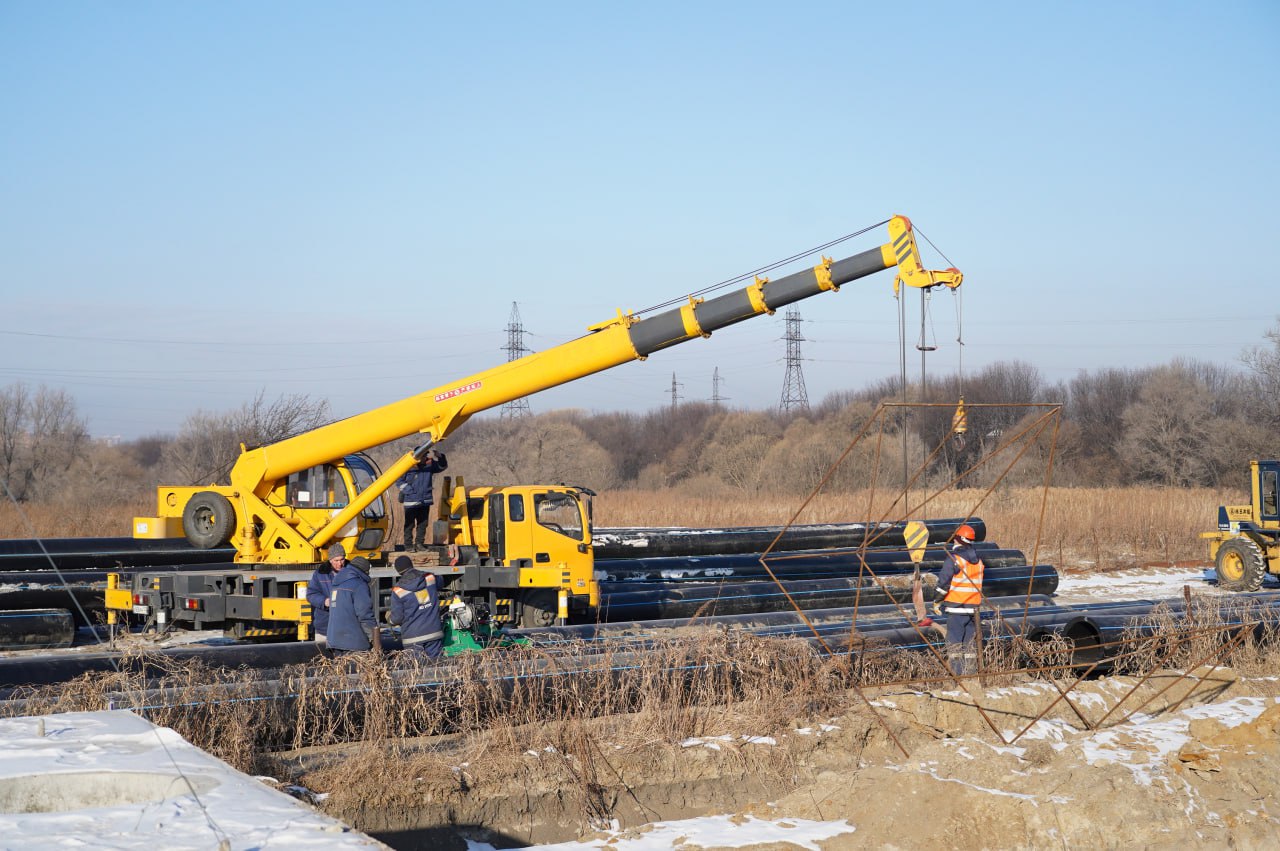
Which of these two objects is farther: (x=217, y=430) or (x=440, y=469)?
(x=217, y=430)

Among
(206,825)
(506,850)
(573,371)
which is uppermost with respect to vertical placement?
(573,371)

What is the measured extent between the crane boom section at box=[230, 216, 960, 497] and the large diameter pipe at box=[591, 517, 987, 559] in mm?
7083

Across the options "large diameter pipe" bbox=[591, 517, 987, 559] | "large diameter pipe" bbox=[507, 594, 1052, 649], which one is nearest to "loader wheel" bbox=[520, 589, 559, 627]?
"large diameter pipe" bbox=[507, 594, 1052, 649]

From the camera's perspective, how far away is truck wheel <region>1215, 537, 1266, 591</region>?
21.3m

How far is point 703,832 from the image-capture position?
8.39 metres

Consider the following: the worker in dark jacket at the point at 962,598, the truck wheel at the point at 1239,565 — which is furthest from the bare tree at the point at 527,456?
the worker in dark jacket at the point at 962,598

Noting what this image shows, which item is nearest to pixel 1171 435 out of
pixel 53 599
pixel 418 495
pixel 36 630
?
pixel 418 495

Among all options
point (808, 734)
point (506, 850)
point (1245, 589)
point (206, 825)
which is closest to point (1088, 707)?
point (808, 734)

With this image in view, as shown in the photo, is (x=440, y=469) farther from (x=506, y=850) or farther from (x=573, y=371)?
(x=506, y=850)

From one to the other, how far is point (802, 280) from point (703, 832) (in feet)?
21.5

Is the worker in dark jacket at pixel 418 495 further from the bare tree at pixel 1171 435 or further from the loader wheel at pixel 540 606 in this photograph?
the bare tree at pixel 1171 435

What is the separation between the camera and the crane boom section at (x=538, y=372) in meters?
13.1

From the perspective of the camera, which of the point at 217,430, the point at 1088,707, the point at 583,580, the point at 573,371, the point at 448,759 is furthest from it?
the point at 217,430

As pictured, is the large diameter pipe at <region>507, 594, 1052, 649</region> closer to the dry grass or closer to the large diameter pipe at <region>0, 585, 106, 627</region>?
the large diameter pipe at <region>0, 585, 106, 627</region>
